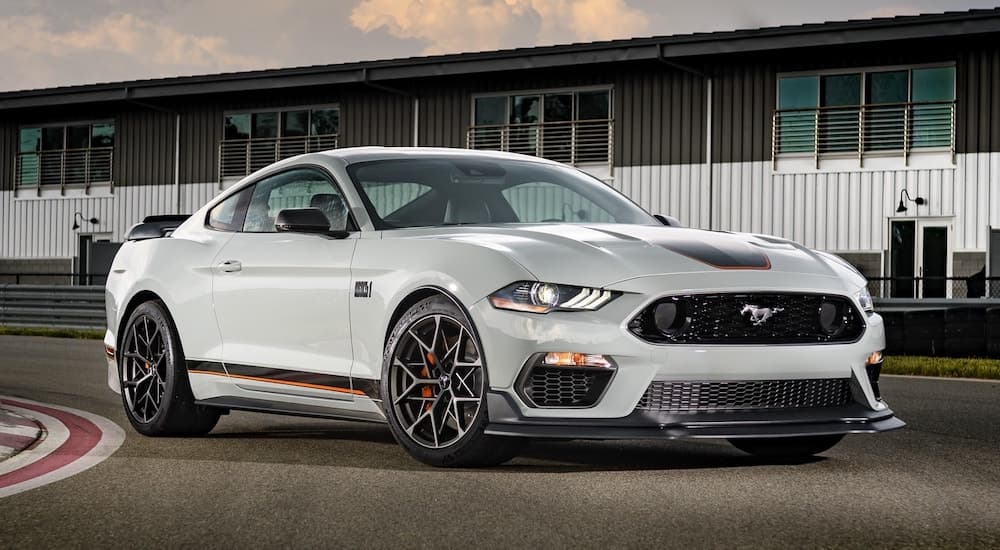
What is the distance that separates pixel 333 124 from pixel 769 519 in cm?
2855

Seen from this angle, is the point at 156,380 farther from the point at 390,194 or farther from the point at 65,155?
the point at 65,155

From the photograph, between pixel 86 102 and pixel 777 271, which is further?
pixel 86 102

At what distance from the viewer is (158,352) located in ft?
26.6

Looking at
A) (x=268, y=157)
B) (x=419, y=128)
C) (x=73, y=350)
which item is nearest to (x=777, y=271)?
(x=73, y=350)

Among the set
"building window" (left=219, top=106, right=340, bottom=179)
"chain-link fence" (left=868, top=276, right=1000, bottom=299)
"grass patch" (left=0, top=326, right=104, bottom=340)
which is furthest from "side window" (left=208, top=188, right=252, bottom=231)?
"building window" (left=219, top=106, right=340, bottom=179)

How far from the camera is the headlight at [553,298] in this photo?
233 inches

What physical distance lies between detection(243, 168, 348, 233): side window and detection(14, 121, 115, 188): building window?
29854 mm

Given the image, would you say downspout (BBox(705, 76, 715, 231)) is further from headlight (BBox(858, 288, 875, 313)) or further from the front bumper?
the front bumper

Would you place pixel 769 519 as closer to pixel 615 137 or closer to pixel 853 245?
→ pixel 853 245

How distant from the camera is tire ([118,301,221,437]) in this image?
7.90 meters

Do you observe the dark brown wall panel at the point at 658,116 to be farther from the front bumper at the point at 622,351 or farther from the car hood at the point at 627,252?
the front bumper at the point at 622,351

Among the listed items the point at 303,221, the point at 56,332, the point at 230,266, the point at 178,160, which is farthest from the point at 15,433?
the point at 178,160

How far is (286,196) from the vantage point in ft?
25.6

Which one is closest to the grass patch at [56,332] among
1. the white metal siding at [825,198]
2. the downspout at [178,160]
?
the downspout at [178,160]
